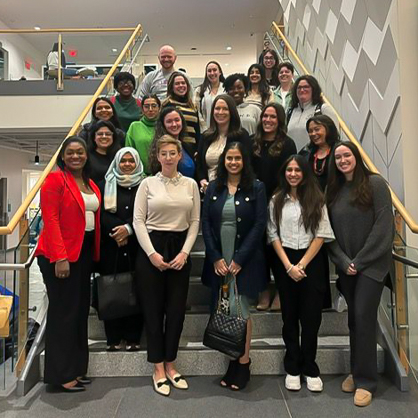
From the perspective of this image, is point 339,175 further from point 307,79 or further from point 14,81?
point 14,81

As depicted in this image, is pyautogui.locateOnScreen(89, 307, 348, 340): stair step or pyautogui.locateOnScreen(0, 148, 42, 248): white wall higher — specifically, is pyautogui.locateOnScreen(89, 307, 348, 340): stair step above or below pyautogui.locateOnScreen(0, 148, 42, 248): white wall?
below

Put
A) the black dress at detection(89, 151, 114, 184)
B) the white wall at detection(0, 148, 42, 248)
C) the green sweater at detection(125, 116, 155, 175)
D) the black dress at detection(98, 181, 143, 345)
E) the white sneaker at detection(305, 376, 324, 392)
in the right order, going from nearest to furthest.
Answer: the white sneaker at detection(305, 376, 324, 392) → the black dress at detection(98, 181, 143, 345) → the black dress at detection(89, 151, 114, 184) → the green sweater at detection(125, 116, 155, 175) → the white wall at detection(0, 148, 42, 248)

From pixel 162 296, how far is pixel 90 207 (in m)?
0.81

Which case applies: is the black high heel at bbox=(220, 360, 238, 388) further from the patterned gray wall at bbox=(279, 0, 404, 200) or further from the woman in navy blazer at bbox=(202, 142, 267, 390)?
the patterned gray wall at bbox=(279, 0, 404, 200)

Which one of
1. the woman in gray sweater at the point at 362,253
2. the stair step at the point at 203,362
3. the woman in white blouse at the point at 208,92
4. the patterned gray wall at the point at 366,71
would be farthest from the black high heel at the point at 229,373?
the woman in white blouse at the point at 208,92

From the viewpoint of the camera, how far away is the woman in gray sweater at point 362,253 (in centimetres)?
278

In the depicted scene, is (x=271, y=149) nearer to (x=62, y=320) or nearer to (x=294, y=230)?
(x=294, y=230)

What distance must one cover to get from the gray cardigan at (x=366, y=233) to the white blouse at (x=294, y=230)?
9 cm

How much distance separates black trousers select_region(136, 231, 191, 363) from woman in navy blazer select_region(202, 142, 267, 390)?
0.24m

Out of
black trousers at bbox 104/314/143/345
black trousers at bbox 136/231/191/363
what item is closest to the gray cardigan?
black trousers at bbox 136/231/191/363

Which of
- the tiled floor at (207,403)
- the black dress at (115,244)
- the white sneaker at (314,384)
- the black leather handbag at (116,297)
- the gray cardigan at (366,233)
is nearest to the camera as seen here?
the tiled floor at (207,403)

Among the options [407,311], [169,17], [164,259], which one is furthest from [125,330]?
[169,17]

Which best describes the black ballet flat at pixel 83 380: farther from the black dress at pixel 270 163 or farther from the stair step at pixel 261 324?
the black dress at pixel 270 163

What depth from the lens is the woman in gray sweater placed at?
278 cm
